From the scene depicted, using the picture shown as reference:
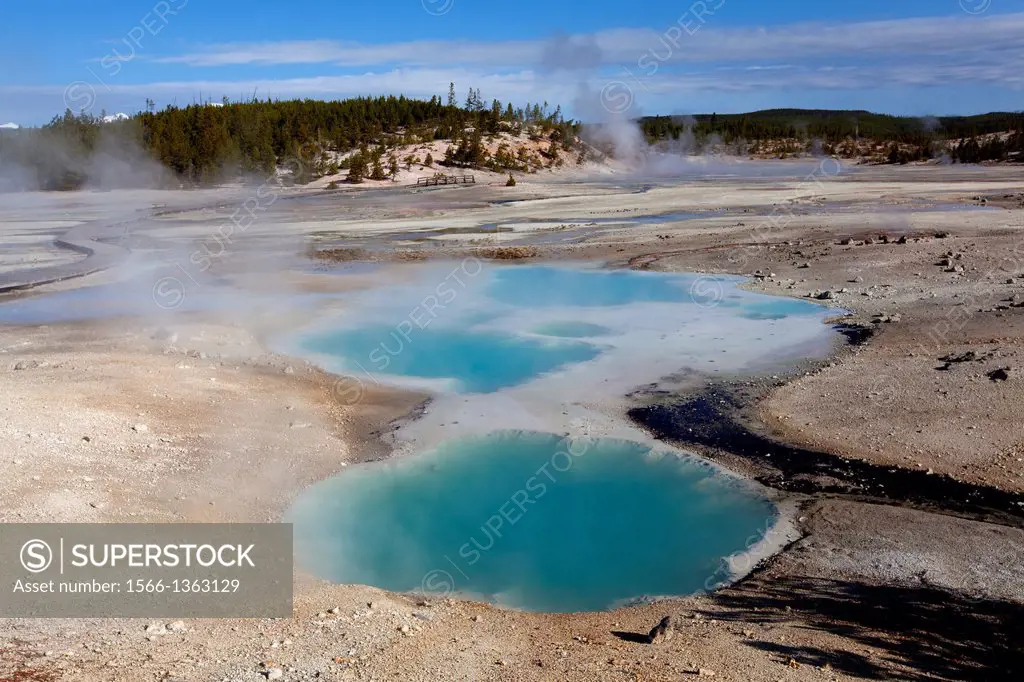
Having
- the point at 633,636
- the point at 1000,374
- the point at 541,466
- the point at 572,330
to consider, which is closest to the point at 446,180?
the point at 572,330

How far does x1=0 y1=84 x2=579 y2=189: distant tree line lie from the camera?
54.0m

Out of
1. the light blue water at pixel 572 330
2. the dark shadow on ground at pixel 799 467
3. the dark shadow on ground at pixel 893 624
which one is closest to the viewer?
the dark shadow on ground at pixel 893 624

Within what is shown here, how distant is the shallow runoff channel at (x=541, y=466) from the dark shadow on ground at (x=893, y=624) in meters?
0.53

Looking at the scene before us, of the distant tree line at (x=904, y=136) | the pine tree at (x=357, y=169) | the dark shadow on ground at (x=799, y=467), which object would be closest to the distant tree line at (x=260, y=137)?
the pine tree at (x=357, y=169)

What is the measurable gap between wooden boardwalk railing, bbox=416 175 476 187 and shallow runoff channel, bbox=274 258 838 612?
33.3m

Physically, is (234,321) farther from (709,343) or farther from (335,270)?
(709,343)

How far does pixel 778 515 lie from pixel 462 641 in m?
3.31

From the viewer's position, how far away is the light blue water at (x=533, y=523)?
686cm

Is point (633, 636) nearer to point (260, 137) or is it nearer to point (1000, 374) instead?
point (1000, 374)

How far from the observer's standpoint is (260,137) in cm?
5747

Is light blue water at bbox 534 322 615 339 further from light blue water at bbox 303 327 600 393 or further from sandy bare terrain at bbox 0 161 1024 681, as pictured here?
sandy bare terrain at bbox 0 161 1024 681

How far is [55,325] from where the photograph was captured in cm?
1449

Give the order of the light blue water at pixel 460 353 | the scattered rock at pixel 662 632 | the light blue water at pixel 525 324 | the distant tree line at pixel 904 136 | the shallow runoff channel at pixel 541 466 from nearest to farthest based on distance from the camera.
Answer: the scattered rock at pixel 662 632 → the shallow runoff channel at pixel 541 466 → the light blue water at pixel 460 353 → the light blue water at pixel 525 324 → the distant tree line at pixel 904 136

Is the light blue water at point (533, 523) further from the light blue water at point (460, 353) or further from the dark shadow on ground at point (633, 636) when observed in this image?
the light blue water at point (460, 353)
